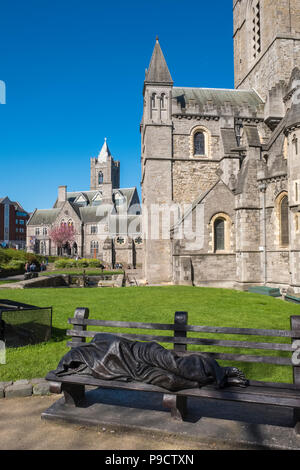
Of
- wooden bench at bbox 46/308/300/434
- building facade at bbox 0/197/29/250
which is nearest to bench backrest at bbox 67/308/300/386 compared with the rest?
wooden bench at bbox 46/308/300/434

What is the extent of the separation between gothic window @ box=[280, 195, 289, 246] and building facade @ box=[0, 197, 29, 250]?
6614cm

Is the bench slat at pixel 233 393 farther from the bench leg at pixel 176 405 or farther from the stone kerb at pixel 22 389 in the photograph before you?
the stone kerb at pixel 22 389

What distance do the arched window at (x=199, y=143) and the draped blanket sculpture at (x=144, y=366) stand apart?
21.9 m

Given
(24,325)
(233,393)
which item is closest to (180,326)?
(233,393)

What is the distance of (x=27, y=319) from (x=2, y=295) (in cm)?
682

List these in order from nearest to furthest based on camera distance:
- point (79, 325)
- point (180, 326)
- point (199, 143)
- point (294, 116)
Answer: point (180, 326) → point (79, 325) → point (294, 116) → point (199, 143)

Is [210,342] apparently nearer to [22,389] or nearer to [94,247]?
[22,389]

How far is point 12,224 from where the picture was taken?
7712 cm

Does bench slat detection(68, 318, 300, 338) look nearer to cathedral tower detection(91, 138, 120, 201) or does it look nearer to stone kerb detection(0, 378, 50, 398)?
stone kerb detection(0, 378, 50, 398)

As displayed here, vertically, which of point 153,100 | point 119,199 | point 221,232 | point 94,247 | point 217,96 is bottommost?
Result: point 221,232

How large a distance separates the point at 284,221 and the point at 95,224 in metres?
45.5

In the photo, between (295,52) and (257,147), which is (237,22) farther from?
(257,147)

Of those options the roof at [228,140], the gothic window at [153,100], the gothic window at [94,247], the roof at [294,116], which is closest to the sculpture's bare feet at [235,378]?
the roof at [294,116]
